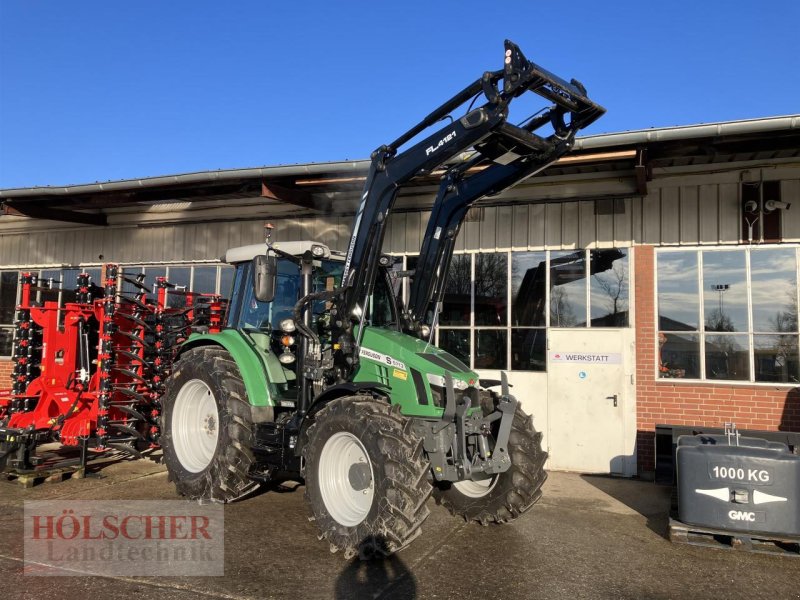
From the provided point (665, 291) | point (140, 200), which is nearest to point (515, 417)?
point (665, 291)

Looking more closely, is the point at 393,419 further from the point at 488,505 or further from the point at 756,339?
the point at 756,339

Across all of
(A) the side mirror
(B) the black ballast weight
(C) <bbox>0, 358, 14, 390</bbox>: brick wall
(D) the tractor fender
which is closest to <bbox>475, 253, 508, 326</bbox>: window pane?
(B) the black ballast weight

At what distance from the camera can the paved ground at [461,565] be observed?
4.07 metres

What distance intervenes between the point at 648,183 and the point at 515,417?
469 centimetres

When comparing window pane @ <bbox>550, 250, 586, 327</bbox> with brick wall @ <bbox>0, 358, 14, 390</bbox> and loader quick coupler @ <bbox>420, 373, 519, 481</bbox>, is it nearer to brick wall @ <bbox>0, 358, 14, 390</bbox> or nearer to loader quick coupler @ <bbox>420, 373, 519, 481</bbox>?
loader quick coupler @ <bbox>420, 373, 519, 481</bbox>

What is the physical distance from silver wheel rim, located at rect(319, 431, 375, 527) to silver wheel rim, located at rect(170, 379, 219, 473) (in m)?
1.85

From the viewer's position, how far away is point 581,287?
8.80m

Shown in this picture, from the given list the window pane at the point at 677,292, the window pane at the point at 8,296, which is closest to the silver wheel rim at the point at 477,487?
the window pane at the point at 677,292

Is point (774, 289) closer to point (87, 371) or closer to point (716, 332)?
point (716, 332)

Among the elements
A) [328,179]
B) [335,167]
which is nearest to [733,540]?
[335,167]

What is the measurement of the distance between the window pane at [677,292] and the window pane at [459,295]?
8.78 ft

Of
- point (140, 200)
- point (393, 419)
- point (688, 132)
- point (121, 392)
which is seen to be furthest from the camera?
point (140, 200)

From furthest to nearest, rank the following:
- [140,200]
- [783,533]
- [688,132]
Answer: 1. [140,200]
2. [688,132]
3. [783,533]

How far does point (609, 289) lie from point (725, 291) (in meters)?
1.45
